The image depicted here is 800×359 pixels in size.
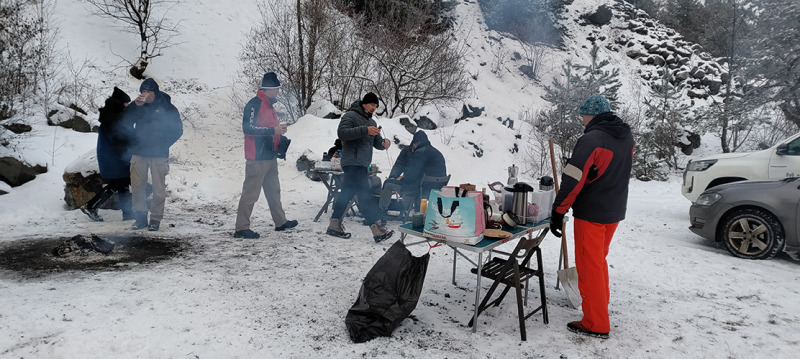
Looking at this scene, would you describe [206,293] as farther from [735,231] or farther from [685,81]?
[685,81]

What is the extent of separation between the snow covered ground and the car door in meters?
1.49

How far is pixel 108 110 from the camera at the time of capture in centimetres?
570

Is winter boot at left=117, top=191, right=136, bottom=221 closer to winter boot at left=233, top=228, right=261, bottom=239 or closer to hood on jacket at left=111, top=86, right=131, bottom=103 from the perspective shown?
hood on jacket at left=111, top=86, right=131, bottom=103

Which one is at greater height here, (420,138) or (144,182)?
(420,138)

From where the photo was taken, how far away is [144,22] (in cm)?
1525

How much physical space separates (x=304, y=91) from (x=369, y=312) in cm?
1094

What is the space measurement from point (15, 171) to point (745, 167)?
Result: 11636 mm

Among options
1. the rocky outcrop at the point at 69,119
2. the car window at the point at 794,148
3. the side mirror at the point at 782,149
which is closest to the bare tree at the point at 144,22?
the rocky outcrop at the point at 69,119

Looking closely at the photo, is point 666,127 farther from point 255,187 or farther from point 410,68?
point 255,187

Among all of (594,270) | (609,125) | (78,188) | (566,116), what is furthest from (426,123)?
(594,270)

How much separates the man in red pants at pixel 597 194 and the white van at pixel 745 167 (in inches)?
207

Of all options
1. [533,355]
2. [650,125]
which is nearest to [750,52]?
[650,125]

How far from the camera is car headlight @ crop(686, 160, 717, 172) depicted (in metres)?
7.32

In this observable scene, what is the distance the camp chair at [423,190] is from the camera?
20.8 feet
